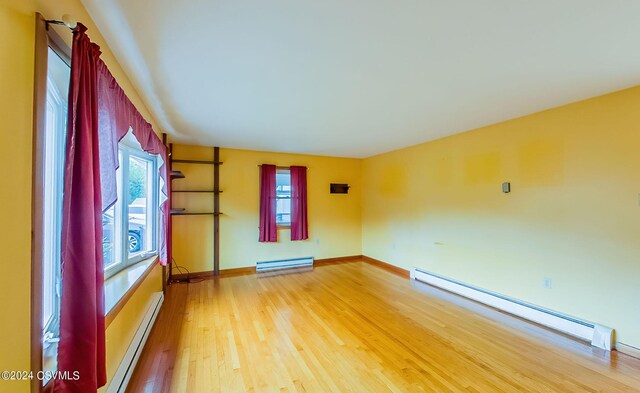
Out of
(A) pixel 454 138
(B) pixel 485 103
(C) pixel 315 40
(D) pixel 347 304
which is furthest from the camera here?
(A) pixel 454 138

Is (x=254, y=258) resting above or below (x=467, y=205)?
below

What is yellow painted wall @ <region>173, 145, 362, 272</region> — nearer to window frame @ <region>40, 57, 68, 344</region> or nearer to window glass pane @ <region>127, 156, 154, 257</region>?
window glass pane @ <region>127, 156, 154, 257</region>

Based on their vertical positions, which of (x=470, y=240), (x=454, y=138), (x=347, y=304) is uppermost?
Result: (x=454, y=138)

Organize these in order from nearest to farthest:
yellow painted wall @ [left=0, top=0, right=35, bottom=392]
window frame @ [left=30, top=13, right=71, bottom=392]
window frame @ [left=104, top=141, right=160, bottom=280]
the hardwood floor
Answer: yellow painted wall @ [left=0, top=0, right=35, bottom=392]
window frame @ [left=30, top=13, right=71, bottom=392]
the hardwood floor
window frame @ [left=104, top=141, right=160, bottom=280]

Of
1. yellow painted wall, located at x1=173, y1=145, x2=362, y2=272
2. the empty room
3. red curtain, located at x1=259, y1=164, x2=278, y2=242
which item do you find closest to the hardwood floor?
the empty room

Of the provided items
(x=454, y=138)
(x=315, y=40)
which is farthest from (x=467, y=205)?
(x=315, y=40)

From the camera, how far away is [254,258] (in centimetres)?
486

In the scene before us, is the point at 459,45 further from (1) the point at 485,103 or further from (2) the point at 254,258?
(2) the point at 254,258

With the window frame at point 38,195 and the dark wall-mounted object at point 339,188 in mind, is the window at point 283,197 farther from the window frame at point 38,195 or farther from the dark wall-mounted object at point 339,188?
the window frame at point 38,195

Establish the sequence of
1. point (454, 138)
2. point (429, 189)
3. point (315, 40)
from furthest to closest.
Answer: point (429, 189), point (454, 138), point (315, 40)

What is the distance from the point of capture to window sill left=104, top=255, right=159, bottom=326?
1648mm

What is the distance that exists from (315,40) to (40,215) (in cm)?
154

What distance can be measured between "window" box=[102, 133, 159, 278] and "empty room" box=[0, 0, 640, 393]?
26 mm

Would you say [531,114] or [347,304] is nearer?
[531,114]
